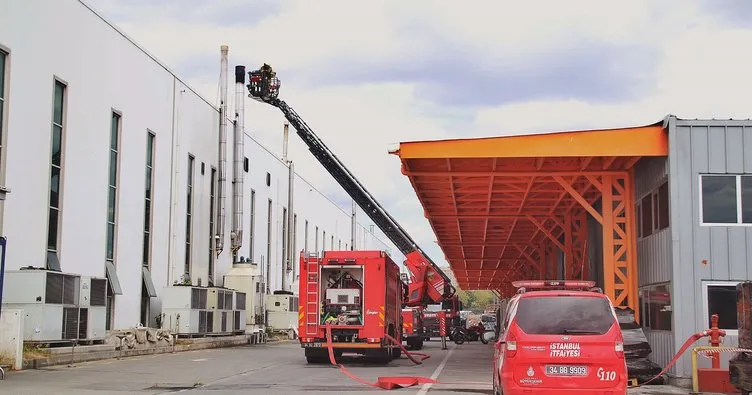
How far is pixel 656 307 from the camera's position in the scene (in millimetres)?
20703

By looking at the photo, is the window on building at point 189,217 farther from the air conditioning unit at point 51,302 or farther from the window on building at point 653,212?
the window on building at point 653,212

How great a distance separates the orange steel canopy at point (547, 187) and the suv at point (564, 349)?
28.5 ft

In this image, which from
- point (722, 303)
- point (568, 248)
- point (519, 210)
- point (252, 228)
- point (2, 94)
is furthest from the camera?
point (252, 228)

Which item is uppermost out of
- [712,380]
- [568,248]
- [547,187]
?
[547,187]

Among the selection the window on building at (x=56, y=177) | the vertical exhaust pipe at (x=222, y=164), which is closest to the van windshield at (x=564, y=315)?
the window on building at (x=56, y=177)

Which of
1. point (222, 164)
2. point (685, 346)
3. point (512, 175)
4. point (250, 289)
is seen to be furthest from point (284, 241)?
point (685, 346)

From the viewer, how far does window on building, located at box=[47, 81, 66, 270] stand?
29.4 meters

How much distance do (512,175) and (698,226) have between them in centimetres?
623

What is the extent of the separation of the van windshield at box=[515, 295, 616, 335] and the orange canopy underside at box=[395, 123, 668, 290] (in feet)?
28.1

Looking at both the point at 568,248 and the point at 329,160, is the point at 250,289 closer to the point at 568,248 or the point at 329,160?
the point at 329,160

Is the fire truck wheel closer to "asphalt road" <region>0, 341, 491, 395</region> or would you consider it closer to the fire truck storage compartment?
"asphalt road" <region>0, 341, 491, 395</region>

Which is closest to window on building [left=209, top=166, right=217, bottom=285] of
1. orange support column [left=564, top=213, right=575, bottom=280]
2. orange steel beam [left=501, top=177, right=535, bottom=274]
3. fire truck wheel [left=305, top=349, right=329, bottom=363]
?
orange steel beam [left=501, top=177, right=535, bottom=274]

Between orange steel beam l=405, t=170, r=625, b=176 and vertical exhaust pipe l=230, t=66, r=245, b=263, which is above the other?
vertical exhaust pipe l=230, t=66, r=245, b=263

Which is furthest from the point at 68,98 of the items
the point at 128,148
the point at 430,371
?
the point at 430,371
